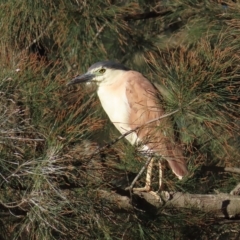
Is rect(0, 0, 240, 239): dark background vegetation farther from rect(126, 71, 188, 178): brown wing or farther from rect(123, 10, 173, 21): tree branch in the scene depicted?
rect(123, 10, 173, 21): tree branch

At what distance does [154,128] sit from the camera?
2.14 meters

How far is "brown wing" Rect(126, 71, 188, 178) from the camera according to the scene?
6.95 feet

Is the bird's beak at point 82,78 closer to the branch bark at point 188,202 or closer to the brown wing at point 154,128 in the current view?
the brown wing at point 154,128

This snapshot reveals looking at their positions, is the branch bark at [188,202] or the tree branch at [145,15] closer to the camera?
the branch bark at [188,202]

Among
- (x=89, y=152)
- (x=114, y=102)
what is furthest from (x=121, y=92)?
(x=89, y=152)

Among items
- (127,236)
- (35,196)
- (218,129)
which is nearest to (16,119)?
(35,196)

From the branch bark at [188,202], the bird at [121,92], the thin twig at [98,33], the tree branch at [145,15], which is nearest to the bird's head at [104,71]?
the bird at [121,92]

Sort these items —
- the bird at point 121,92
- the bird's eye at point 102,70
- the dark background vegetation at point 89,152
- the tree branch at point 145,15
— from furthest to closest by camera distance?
the tree branch at point 145,15 < the bird's eye at point 102,70 < the bird at point 121,92 < the dark background vegetation at point 89,152

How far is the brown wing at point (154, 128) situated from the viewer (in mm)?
2117

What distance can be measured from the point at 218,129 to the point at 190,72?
1.31ft

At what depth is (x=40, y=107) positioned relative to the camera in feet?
7.31

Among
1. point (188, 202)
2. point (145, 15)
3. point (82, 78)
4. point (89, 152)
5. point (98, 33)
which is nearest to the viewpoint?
point (89, 152)

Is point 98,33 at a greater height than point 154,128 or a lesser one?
lesser

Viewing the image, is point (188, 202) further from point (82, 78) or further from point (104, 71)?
point (104, 71)
